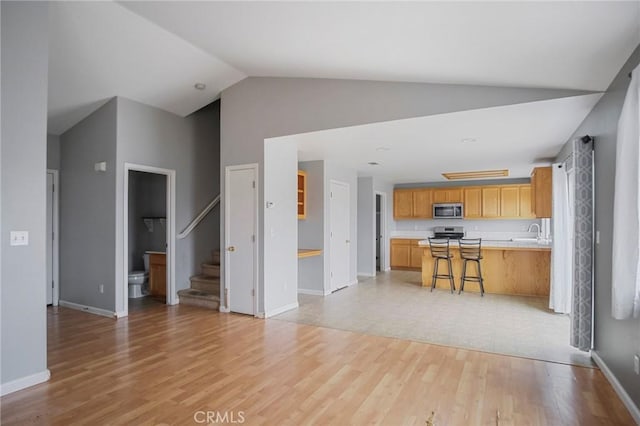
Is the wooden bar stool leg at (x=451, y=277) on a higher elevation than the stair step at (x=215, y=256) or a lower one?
lower

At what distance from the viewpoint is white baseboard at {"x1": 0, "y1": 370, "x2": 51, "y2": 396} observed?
2551mm

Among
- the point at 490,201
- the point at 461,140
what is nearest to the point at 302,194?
the point at 461,140

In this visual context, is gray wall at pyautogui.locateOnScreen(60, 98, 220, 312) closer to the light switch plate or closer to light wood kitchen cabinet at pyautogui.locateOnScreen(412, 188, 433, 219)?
the light switch plate

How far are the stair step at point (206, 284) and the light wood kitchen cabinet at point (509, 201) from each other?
6488 millimetres

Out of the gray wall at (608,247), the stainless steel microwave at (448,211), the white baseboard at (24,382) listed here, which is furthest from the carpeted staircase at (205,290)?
the stainless steel microwave at (448,211)

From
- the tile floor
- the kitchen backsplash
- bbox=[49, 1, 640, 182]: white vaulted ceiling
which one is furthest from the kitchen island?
the kitchen backsplash

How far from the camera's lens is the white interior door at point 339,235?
6250 millimetres

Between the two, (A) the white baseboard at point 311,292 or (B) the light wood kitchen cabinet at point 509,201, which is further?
(B) the light wood kitchen cabinet at point 509,201

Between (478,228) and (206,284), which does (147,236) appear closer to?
(206,284)

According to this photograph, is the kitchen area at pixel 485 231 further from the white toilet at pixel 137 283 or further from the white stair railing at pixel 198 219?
the white toilet at pixel 137 283

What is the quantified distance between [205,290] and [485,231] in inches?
264

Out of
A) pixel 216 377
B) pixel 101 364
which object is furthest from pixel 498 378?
pixel 101 364

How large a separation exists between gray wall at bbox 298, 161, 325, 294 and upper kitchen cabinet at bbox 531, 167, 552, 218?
10.6ft

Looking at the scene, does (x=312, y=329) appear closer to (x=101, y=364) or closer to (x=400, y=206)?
(x=101, y=364)
